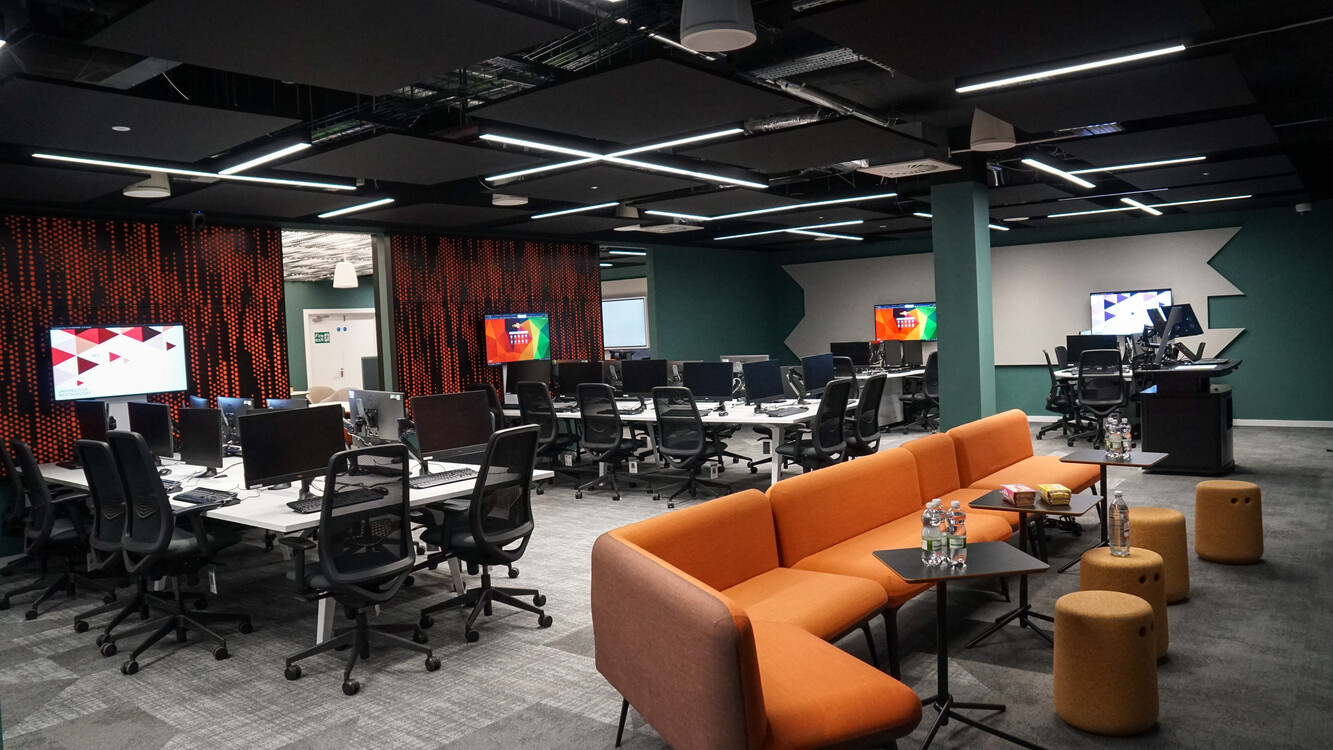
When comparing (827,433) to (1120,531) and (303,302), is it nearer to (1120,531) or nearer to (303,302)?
(1120,531)

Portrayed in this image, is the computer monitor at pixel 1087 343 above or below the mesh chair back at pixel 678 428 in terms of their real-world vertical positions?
above

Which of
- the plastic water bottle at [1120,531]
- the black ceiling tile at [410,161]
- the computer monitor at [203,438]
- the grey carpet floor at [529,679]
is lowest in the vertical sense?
the grey carpet floor at [529,679]

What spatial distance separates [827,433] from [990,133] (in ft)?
9.15

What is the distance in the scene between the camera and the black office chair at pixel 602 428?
27.7 ft

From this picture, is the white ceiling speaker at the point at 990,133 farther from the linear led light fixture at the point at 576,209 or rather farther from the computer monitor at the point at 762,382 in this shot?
the linear led light fixture at the point at 576,209

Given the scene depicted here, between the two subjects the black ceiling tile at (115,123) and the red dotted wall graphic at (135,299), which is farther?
the red dotted wall graphic at (135,299)

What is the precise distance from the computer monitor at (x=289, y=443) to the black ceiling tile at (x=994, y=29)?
3.43m

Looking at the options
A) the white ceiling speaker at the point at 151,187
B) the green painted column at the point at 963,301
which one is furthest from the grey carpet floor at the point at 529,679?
the green painted column at the point at 963,301

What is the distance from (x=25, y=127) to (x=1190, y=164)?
32.3 feet

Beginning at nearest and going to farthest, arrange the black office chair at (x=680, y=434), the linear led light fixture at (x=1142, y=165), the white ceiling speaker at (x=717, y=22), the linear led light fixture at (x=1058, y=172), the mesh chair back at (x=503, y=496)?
the white ceiling speaker at (x=717, y=22), the mesh chair back at (x=503, y=496), the black office chair at (x=680, y=434), the linear led light fixture at (x=1058, y=172), the linear led light fixture at (x=1142, y=165)

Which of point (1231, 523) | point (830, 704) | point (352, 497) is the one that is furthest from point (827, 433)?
point (830, 704)

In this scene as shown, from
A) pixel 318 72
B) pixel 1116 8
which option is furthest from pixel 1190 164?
pixel 318 72

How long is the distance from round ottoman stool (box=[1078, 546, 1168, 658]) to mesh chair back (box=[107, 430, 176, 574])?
4637mm

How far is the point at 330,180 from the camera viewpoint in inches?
297
